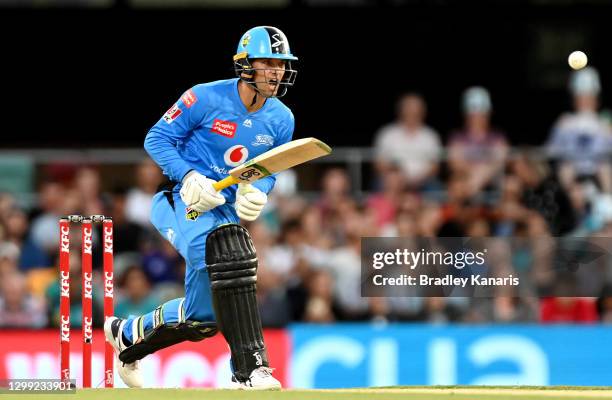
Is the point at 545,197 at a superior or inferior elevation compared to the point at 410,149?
inferior

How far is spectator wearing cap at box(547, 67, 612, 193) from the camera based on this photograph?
440 inches

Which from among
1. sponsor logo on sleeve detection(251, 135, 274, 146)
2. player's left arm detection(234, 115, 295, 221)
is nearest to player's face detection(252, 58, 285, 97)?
sponsor logo on sleeve detection(251, 135, 274, 146)

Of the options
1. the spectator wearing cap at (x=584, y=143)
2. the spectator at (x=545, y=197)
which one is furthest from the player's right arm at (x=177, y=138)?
the spectator wearing cap at (x=584, y=143)

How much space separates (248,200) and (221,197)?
0.13m

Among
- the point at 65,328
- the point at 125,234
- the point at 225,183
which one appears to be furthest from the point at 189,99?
the point at 125,234

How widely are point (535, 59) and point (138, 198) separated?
14.4ft

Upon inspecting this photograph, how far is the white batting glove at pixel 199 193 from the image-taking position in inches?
271

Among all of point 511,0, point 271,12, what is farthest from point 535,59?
point 271,12

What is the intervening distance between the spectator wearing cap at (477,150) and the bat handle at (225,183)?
451 centimetres

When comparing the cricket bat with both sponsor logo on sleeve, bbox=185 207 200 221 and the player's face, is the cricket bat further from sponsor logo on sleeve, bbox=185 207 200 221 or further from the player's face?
the player's face

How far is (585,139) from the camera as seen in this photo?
11.5 m

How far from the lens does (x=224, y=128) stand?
7184mm

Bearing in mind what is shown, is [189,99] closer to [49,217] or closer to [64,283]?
[64,283]

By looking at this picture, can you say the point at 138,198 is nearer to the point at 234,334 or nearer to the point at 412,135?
the point at 412,135
